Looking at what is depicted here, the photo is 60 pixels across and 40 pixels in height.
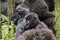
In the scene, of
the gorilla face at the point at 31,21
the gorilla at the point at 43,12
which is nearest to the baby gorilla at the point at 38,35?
the gorilla face at the point at 31,21

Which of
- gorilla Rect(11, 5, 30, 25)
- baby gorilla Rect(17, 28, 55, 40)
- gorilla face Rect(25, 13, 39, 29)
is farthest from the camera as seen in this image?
gorilla Rect(11, 5, 30, 25)

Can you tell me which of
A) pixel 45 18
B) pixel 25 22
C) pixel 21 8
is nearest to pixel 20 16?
pixel 21 8

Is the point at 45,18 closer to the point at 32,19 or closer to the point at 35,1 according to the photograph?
the point at 35,1

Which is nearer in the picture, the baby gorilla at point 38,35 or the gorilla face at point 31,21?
the baby gorilla at point 38,35

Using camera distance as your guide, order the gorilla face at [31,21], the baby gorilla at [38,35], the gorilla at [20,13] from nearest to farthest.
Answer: the baby gorilla at [38,35] < the gorilla face at [31,21] < the gorilla at [20,13]

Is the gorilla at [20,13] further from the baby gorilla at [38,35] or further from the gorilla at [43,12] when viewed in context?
the baby gorilla at [38,35]

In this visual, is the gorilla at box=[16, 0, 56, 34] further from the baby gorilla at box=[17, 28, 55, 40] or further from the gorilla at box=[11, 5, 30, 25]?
the baby gorilla at box=[17, 28, 55, 40]

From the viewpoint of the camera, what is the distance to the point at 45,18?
5.75 meters

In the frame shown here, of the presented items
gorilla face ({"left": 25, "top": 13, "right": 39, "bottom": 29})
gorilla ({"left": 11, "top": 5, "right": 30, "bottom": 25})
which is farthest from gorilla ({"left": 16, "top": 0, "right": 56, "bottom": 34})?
gorilla face ({"left": 25, "top": 13, "right": 39, "bottom": 29})

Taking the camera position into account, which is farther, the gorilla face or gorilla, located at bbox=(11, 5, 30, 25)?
gorilla, located at bbox=(11, 5, 30, 25)

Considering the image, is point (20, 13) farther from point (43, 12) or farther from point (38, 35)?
point (38, 35)

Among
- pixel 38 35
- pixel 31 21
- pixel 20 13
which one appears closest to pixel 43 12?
pixel 20 13

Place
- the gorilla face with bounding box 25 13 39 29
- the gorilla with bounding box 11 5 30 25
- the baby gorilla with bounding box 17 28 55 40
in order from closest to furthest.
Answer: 1. the baby gorilla with bounding box 17 28 55 40
2. the gorilla face with bounding box 25 13 39 29
3. the gorilla with bounding box 11 5 30 25

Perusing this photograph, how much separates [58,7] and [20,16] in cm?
144
